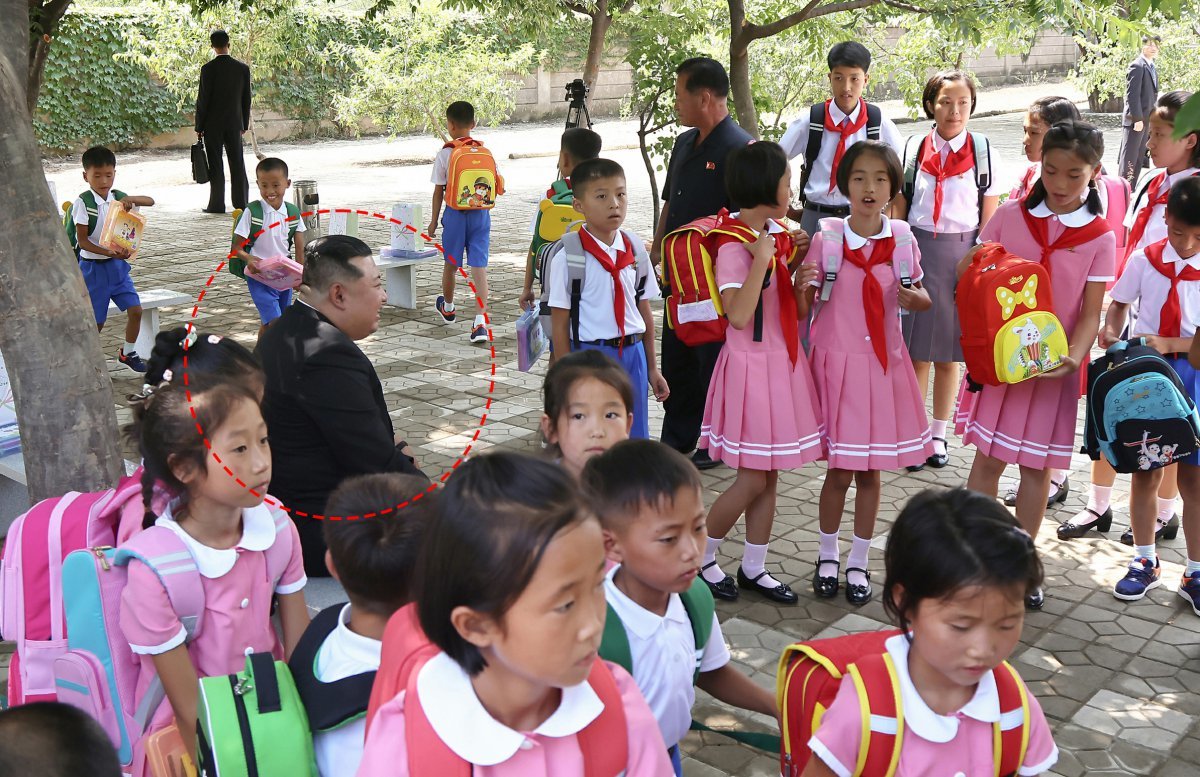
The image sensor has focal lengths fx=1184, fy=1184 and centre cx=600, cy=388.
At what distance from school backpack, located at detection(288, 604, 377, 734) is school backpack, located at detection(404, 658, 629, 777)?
43 cm

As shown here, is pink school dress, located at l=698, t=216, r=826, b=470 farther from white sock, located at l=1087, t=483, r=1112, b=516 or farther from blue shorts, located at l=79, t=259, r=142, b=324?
blue shorts, located at l=79, t=259, r=142, b=324

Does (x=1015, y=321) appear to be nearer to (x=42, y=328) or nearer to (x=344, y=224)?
(x=42, y=328)

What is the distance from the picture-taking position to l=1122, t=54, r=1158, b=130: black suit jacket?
12.6 m

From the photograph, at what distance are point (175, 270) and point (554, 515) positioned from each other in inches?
371

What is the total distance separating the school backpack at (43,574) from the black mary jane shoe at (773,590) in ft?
7.52

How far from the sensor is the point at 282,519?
2.71 metres

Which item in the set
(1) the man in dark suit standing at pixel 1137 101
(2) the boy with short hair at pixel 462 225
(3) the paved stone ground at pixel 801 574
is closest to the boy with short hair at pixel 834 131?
(3) the paved stone ground at pixel 801 574

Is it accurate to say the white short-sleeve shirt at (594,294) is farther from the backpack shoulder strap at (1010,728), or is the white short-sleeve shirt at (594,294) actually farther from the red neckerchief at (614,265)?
the backpack shoulder strap at (1010,728)

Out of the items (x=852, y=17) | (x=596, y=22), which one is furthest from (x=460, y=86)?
(x=852, y=17)

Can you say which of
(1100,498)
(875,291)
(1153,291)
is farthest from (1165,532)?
(875,291)

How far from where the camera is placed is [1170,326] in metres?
4.26

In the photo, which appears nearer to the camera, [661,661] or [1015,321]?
[661,661]

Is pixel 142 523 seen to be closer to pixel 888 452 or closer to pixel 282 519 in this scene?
pixel 282 519

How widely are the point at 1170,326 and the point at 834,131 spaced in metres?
2.14
